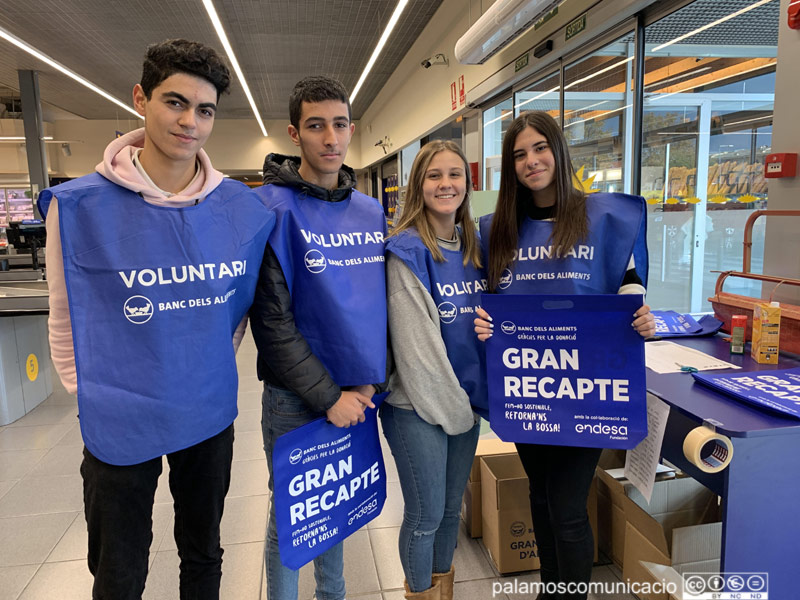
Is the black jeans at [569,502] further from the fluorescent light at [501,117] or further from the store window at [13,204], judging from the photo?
the store window at [13,204]

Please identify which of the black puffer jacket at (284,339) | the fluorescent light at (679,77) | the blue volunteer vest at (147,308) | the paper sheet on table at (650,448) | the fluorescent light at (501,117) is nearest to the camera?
the blue volunteer vest at (147,308)

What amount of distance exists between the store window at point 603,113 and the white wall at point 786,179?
1.47m

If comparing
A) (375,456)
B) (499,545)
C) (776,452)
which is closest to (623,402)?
(776,452)

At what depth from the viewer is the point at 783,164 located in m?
2.26

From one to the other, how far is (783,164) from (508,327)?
5.55ft

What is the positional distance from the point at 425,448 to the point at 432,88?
7317mm

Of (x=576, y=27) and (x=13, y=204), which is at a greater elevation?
(x=576, y=27)

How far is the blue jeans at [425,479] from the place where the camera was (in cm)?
157

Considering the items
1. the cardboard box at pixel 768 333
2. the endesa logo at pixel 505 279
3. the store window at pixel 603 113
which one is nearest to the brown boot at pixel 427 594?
the endesa logo at pixel 505 279

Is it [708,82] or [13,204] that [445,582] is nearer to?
[708,82]

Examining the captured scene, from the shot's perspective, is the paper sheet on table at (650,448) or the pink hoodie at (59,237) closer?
the pink hoodie at (59,237)

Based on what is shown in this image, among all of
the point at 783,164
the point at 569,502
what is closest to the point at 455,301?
the point at 569,502

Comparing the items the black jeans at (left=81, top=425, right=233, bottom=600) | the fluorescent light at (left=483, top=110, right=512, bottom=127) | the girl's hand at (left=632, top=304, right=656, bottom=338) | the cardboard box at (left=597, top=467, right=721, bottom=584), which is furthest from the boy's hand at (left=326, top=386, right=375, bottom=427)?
the fluorescent light at (left=483, top=110, right=512, bottom=127)

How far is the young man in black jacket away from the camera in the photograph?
1.41 metres
